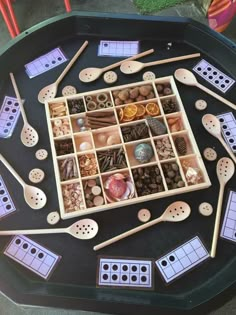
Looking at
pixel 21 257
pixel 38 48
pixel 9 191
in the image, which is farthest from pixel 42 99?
pixel 21 257

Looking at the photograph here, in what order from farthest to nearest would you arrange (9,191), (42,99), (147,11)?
(147,11), (42,99), (9,191)

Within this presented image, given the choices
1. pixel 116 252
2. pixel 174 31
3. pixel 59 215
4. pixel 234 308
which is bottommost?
pixel 234 308

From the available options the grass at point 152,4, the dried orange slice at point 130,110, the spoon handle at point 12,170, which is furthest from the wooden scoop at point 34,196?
the grass at point 152,4

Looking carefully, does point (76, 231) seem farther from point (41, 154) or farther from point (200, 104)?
point (200, 104)

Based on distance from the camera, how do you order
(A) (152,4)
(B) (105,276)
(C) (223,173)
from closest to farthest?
(B) (105,276)
(C) (223,173)
(A) (152,4)

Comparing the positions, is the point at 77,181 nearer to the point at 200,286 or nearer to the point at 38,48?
the point at 200,286

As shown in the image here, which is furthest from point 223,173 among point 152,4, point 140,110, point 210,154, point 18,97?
point 152,4
